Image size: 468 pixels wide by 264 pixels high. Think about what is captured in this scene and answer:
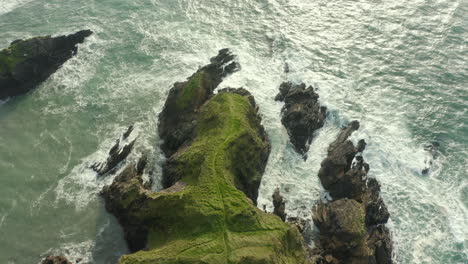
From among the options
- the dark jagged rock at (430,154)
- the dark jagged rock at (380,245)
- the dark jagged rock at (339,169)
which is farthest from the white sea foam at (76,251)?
the dark jagged rock at (430,154)

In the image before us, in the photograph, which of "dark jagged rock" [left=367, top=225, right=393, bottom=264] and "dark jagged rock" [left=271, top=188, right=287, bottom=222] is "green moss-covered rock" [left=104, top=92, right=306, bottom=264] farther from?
"dark jagged rock" [left=367, top=225, right=393, bottom=264]

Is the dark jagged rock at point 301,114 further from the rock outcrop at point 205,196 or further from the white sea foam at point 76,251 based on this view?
the white sea foam at point 76,251

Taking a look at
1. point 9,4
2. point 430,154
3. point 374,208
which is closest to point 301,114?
point 374,208

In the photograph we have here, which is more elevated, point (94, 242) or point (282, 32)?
point (282, 32)

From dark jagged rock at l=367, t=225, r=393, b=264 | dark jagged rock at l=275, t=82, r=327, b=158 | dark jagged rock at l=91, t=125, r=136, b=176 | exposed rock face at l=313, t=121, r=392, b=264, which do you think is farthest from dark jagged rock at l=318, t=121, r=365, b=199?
dark jagged rock at l=91, t=125, r=136, b=176

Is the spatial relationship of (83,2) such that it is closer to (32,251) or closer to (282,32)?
(282,32)

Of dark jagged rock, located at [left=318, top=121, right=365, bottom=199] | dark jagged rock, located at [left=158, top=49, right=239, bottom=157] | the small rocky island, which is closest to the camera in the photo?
the small rocky island

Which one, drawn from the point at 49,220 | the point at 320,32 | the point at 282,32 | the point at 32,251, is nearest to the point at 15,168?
the point at 49,220

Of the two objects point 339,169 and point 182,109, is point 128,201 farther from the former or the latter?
point 339,169
